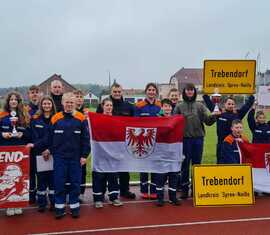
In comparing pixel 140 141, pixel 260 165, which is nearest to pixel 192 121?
pixel 140 141

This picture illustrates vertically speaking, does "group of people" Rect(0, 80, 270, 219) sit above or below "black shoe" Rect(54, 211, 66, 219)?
above

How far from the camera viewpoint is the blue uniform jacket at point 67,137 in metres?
6.33

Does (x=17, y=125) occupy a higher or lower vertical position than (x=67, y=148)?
higher

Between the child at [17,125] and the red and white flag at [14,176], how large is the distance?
0.24 m

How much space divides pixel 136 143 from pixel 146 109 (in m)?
0.72

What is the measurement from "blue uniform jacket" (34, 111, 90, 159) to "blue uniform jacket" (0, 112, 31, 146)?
10.4 inches

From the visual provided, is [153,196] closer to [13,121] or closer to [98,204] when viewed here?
[98,204]

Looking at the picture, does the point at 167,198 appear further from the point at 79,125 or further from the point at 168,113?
the point at 79,125

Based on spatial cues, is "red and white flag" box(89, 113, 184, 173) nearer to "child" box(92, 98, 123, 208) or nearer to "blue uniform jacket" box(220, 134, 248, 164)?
"child" box(92, 98, 123, 208)

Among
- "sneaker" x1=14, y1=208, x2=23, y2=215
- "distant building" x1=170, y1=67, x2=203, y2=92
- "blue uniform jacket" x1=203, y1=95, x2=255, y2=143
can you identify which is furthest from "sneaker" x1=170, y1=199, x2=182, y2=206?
"distant building" x1=170, y1=67, x2=203, y2=92

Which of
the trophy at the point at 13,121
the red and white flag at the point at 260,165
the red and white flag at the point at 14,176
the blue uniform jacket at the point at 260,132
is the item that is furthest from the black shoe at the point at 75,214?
the blue uniform jacket at the point at 260,132

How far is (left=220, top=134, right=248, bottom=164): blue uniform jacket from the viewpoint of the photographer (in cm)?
756

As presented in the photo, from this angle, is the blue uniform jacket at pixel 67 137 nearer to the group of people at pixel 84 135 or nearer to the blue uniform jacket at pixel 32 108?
the group of people at pixel 84 135

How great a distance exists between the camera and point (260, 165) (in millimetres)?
7852
